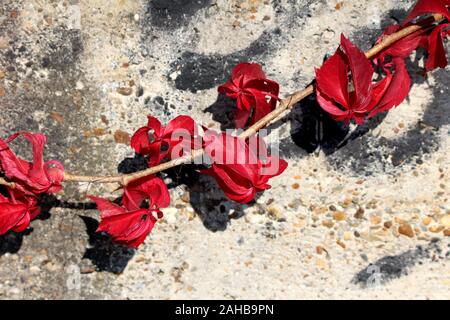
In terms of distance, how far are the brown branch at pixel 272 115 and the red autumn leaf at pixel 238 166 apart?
0.25 feet

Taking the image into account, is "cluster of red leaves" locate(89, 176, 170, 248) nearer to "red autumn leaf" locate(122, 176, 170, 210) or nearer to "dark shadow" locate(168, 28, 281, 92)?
"red autumn leaf" locate(122, 176, 170, 210)

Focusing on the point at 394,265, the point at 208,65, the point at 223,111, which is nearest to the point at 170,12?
the point at 208,65

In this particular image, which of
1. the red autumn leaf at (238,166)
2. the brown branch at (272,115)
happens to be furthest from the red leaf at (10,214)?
the red autumn leaf at (238,166)

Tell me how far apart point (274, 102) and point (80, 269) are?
Answer: 0.55 metres

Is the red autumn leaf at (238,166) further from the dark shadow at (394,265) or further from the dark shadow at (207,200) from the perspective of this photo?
the dark shadow at (394,265)

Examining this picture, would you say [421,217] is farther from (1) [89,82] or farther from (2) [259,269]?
(1) [89,82]

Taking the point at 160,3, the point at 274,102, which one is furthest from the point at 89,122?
the point at 274,102

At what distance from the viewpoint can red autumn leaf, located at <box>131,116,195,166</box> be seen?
1107mm

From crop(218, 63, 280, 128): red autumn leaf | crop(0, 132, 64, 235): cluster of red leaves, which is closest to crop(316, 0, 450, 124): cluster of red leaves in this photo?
crop(218, 63, 280, 128): red autumn leaf

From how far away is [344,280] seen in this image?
48.9 inches

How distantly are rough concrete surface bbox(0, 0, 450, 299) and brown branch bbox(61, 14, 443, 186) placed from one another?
89mm

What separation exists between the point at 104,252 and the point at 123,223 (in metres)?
0.21

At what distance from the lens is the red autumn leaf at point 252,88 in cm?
112

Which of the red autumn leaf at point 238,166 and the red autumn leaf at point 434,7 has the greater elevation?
the red autumn leaf at point 434,7
